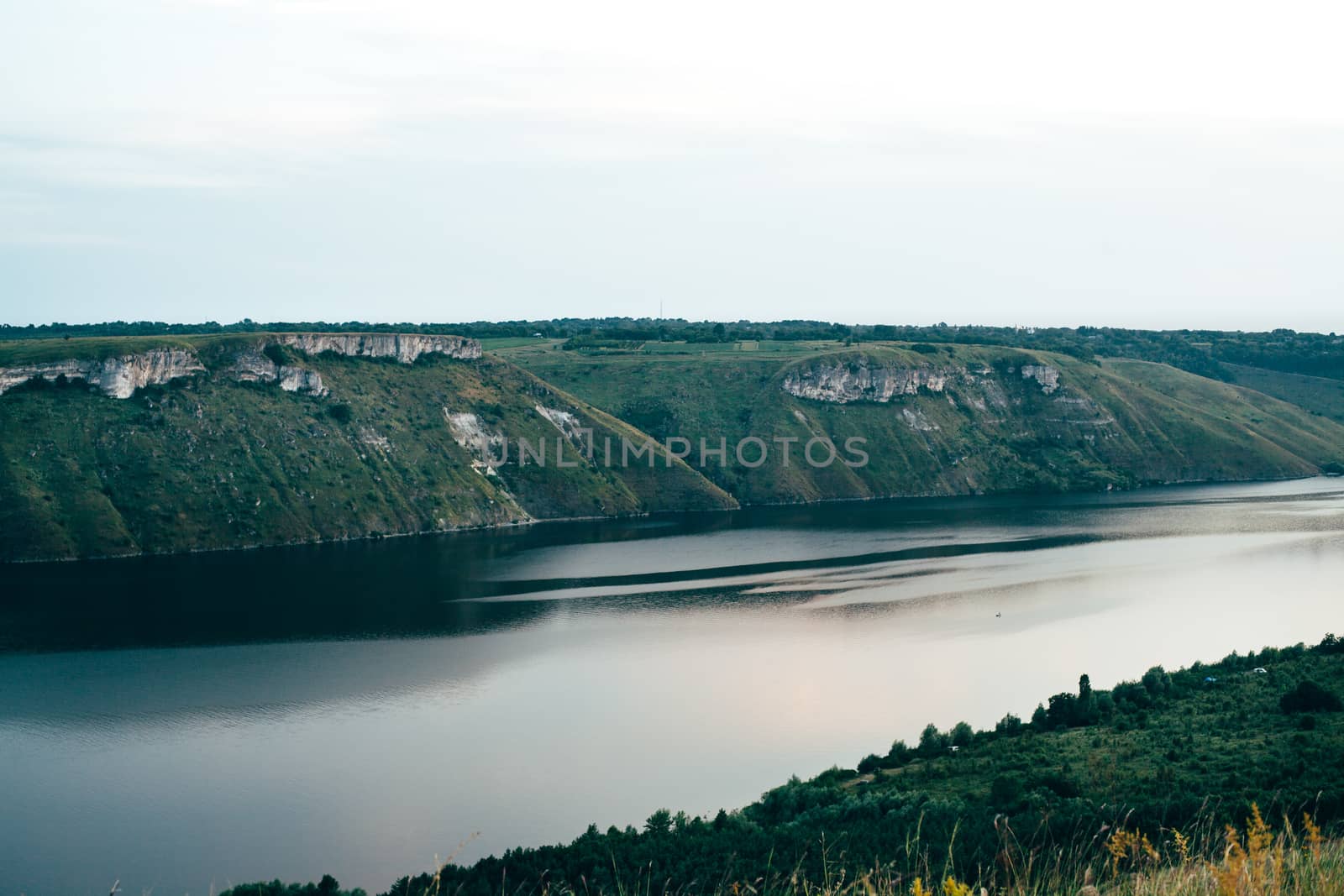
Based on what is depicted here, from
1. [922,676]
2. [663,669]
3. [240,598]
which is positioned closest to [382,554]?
[240,598]

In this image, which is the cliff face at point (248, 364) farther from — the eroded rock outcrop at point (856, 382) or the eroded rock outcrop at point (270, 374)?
the eroded rock outcrop at point (856, 382)

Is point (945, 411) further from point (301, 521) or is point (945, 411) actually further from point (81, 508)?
point (81, 508)

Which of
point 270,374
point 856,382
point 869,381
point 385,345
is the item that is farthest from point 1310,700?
point 869,381

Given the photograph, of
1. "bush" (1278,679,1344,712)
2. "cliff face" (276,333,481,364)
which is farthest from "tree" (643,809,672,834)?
"cliff face" (276,333,481,364)

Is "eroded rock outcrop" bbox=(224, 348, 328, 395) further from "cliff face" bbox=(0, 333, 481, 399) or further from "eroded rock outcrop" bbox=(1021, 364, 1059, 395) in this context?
"eroded rock outcrop" bbox=(1021, 364, 1059, 395)

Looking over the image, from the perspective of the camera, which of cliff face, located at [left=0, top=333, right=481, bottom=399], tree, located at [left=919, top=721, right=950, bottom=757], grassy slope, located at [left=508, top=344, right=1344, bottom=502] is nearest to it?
tree, located at [left=919, top=721, right=950, bottom=757]

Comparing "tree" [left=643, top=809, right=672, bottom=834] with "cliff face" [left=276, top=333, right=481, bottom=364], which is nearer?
"tree" [left=643, top=809, right=672, bottom=834]

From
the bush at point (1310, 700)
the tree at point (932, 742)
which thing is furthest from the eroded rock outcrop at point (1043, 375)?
the tree at point (932, 742)
